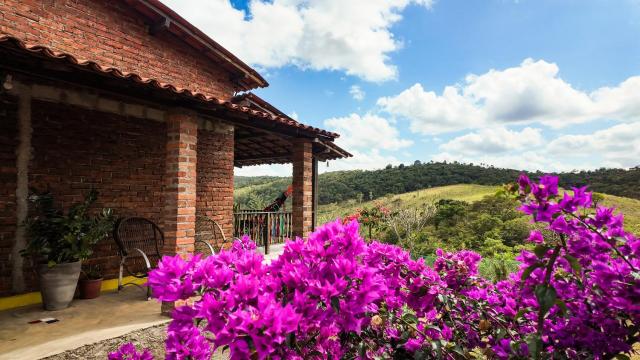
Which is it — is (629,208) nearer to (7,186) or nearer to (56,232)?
(56,232)

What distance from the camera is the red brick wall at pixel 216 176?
6262 millimetres

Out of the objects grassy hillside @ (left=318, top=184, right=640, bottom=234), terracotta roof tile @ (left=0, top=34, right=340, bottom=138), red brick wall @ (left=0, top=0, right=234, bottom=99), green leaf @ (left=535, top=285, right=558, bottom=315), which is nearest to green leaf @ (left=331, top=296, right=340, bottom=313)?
green leaf @ (left=535, top=285, right=558, bottom=315)

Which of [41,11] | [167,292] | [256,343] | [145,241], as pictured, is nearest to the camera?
[256,343]

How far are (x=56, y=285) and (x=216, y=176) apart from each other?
120 inches

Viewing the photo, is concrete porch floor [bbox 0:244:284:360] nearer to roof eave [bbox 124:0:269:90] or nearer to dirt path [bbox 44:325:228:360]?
dirt path [bbox 44:325:228:360]

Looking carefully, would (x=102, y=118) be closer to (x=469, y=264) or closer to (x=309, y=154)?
(x=309, y=154)

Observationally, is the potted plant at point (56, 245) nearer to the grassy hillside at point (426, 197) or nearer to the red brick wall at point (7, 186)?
the red brick wall at point (7, 186)

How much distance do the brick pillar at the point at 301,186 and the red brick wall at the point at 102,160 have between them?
2.28 metres

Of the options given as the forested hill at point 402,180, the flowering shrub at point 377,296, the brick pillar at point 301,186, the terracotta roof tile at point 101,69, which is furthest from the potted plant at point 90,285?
the forested hill at point 402,180

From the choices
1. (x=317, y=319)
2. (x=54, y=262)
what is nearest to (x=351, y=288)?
(x=317, y=319)

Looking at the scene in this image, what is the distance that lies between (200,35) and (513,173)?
3282 centimetres

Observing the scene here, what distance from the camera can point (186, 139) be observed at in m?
4.14

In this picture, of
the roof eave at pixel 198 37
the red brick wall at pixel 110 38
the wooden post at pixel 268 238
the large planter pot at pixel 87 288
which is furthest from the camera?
the wooden post at pixel 268 238

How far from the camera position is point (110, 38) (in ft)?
18.0
